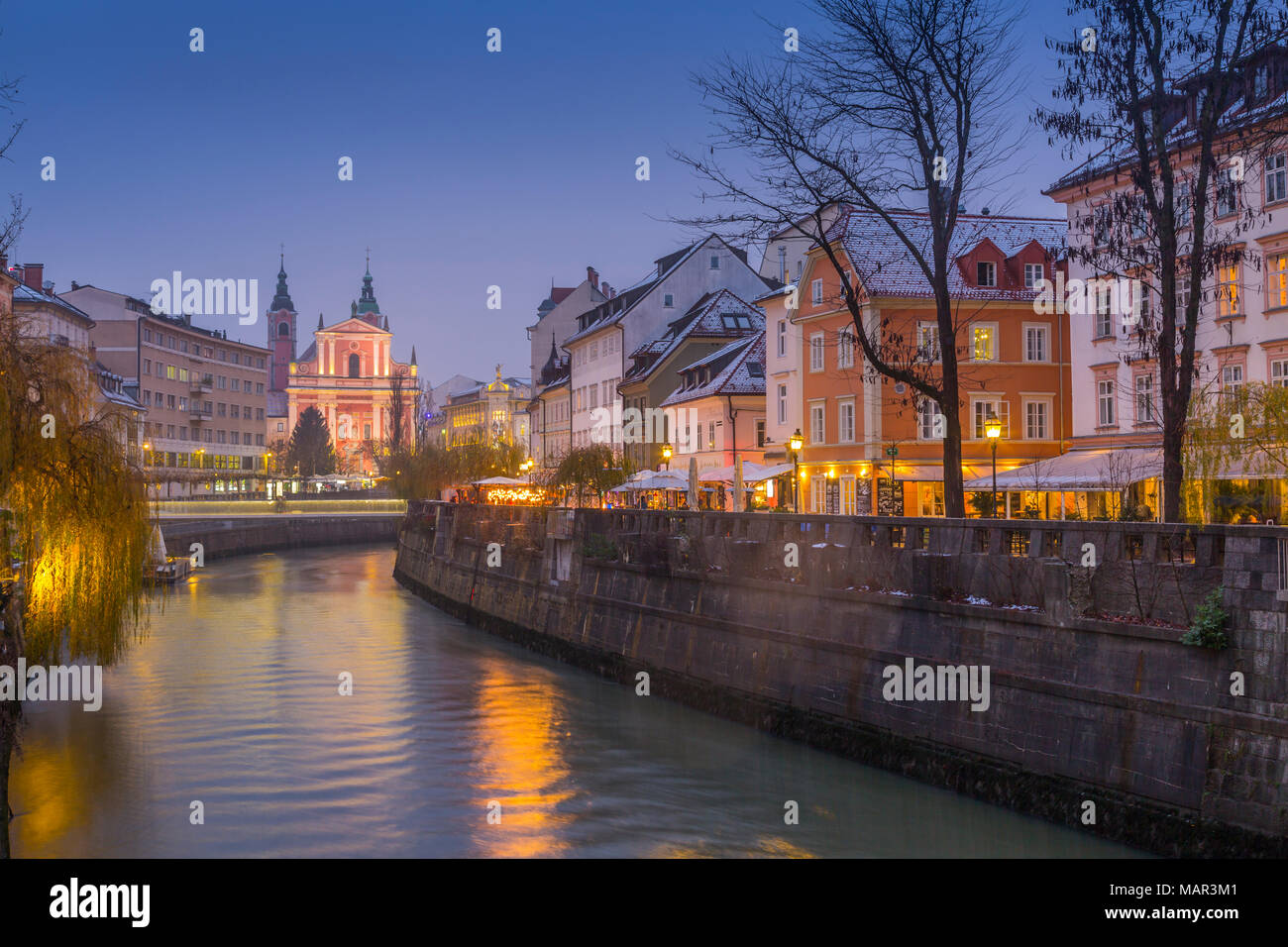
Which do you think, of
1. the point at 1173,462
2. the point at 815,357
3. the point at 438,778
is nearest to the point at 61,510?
the point at 438,778

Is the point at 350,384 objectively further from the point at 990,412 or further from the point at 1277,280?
the point at 1277,280

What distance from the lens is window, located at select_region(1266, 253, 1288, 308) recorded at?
30312 mm

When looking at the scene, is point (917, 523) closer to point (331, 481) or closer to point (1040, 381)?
point (1040, 381)

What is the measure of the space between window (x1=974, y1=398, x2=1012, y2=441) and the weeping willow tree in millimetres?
30341

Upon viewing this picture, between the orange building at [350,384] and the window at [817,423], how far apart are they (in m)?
131

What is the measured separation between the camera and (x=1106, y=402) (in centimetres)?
3653

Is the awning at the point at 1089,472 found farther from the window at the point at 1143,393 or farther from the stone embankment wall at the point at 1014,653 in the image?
the stone embankment wall at the point at 1014,653

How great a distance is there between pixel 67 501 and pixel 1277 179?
26.9 meters

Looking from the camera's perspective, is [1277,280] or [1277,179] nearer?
[1277,179]

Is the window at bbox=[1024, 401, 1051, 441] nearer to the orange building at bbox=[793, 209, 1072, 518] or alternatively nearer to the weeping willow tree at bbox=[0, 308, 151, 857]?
the orange building at bbox=[793, 209, 1072, 518]

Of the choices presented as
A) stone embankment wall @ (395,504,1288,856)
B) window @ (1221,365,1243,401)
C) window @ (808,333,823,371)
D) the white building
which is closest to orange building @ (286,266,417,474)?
the white building

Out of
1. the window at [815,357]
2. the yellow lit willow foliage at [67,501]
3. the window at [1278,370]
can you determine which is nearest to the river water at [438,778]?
the yellow lit willow foliage at [67,501]
